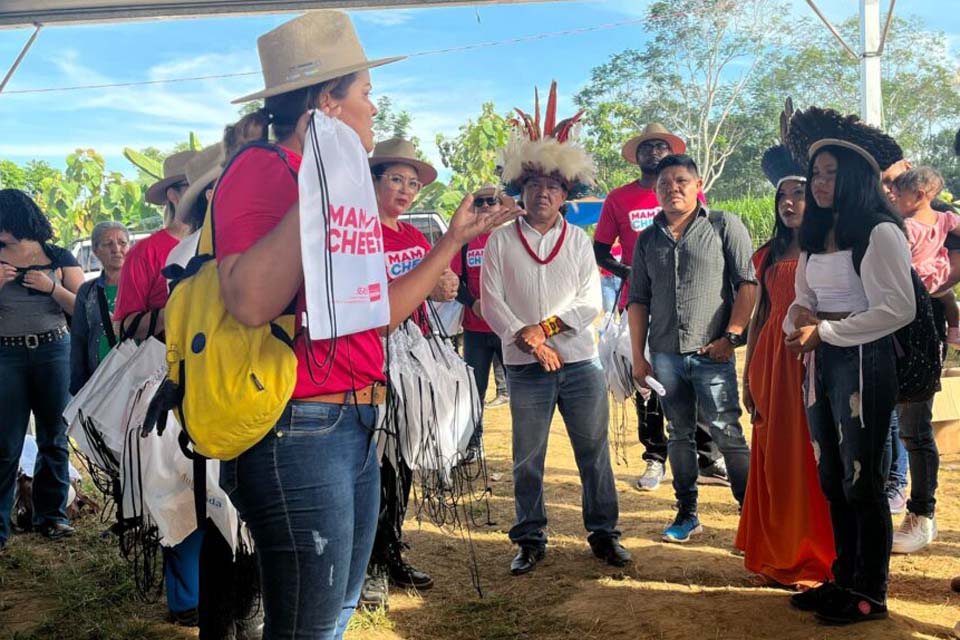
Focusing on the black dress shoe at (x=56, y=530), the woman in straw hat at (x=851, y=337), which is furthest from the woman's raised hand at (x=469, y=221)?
the black dress shoe at (x=56, y=530)

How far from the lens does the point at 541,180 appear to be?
466 cm

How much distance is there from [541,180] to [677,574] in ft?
6.95

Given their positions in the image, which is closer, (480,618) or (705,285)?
(480,618)

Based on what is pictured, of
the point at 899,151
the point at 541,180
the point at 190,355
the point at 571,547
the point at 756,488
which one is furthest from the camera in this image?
the point at 571,547

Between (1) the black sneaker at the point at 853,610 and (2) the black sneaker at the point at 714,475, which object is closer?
(1) the black sneaker at the point at 853,610

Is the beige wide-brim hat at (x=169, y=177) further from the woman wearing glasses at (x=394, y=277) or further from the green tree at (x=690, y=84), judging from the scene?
the green tree at (x=690, y=84)

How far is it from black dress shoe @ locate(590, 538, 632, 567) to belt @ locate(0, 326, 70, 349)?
3538mm

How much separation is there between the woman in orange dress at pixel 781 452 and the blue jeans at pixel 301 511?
2847 mm

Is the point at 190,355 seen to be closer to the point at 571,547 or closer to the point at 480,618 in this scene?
the point at 480,618

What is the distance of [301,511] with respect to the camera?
179 cm

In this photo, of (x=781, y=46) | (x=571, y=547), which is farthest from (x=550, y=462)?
(x=781, y=46)

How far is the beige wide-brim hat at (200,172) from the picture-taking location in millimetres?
Answer: 2715

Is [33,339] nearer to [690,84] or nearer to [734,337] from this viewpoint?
[734,337]

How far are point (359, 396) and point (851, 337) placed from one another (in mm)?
2270
